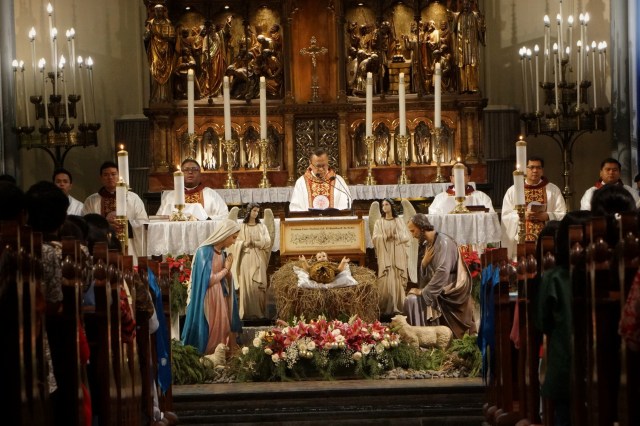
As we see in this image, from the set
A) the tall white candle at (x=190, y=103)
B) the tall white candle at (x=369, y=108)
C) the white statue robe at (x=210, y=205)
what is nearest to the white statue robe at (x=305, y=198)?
the tall white candle at (x=369, y=108)

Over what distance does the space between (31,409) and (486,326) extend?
453 cm

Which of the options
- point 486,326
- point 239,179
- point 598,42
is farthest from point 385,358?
point 598,42

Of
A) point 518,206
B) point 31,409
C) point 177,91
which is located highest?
point 177,91

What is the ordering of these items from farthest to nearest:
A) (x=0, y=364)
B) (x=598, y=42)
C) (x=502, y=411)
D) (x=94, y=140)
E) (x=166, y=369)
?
(x=598, y=42) → (x=94, y=140) → (x=166, y=369) → (x=502, y=411) → (x=0, y=364)

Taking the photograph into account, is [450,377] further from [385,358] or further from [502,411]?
[502,411]

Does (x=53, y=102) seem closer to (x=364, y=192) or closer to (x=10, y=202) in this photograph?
(x=364, y=192)

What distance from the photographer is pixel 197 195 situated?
46.3 ft

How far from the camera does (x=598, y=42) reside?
1662 cm

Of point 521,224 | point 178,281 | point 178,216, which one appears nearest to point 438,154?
point 178,216

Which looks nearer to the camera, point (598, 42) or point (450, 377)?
point (450, 377)

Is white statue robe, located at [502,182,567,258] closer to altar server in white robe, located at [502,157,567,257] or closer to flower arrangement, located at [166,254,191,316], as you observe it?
altar server in white robe, located at [502,157,567,257]

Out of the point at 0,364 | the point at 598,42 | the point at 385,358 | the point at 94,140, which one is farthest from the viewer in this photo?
the point at 598,42

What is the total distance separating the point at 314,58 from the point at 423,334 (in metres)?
5.56

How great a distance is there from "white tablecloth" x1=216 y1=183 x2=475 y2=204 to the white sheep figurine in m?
3.47
